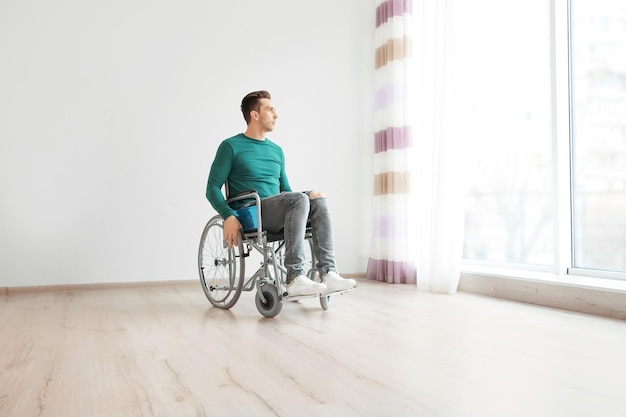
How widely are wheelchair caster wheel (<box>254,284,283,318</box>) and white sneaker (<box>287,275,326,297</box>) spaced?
0.27 feet

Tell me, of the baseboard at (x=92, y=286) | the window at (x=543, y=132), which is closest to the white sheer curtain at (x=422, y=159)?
the window at (x=543, y=132)

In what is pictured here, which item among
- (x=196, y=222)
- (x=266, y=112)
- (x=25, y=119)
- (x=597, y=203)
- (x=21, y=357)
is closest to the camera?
(x=21, y=357)

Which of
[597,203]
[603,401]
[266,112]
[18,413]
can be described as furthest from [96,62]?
[603,401]

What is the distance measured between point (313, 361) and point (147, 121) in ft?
7.95

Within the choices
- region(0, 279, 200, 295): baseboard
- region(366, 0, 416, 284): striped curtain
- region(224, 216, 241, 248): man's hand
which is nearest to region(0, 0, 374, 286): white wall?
region(0, 279, 200, 295): baseboard

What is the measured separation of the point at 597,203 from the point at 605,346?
1.25 meters

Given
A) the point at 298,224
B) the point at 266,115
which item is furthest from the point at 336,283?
the point at 266,115

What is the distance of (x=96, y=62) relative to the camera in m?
3.42

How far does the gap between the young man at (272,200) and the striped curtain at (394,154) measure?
1067 millimetres

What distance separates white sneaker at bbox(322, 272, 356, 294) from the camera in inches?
87.7

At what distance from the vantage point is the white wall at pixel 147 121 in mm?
3266

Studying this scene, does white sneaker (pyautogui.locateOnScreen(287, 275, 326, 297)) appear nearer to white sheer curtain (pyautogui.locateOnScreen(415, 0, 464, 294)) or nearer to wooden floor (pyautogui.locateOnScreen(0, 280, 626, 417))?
wooden floor (pyautogui.locateOnScreen(0, 280, 626, 417))

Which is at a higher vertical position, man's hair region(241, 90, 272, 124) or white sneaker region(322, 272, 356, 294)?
man's hair region(241, 90, 272, 124)

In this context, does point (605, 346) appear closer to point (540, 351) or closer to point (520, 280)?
point (540, 351)
